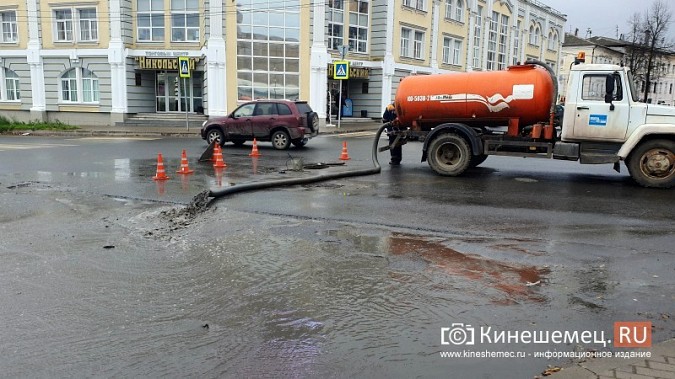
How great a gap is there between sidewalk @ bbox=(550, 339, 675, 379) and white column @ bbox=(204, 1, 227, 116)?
3010cm

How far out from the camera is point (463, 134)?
41.1 feet

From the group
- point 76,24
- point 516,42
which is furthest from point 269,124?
point 516,42

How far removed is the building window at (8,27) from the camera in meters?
34.7

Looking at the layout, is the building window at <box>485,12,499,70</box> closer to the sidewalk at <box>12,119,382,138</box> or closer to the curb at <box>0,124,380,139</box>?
the sidewalk at <box>12,119,382,138</box>

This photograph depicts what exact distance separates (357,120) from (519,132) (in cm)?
2464

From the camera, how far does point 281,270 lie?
19.1 feet

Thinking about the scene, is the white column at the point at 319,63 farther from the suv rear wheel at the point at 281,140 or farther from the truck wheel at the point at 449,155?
the truck wheel at the point at 449,155

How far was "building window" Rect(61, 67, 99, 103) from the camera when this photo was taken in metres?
33.5

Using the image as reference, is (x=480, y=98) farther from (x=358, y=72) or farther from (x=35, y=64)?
(x=35, y=64)

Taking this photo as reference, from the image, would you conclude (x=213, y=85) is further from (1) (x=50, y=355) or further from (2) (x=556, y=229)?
(1) (x=50, y=355)

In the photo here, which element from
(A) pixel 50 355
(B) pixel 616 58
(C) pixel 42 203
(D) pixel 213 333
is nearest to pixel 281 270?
(D) pixel 213 333

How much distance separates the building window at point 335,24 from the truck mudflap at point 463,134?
23.1 meters

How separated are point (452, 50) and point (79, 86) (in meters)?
27.3

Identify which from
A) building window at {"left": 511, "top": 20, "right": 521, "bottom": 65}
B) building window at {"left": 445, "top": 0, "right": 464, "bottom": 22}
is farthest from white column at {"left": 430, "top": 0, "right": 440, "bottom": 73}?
building window at {"left": 511, "top": 20, "right": 521, "bottom": 65}
